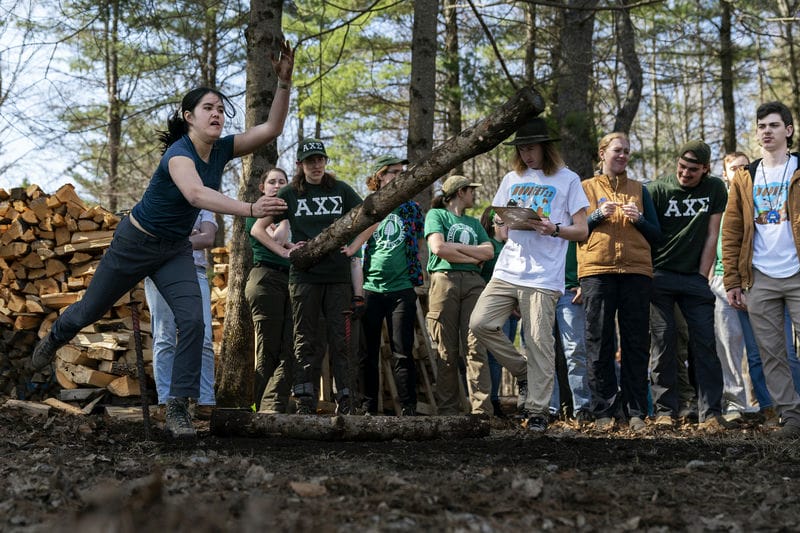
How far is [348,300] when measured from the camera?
731cm

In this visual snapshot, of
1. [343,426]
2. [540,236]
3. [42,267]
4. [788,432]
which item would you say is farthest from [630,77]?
[343,426]

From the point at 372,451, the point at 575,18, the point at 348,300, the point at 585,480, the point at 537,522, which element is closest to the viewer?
the point at 537,522

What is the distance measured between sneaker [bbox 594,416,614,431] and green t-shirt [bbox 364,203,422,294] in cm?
207

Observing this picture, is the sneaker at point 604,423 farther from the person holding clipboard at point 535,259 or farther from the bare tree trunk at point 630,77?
the bare tree trunk at point 630,77

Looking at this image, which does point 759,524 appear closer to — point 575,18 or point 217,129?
point 217,129

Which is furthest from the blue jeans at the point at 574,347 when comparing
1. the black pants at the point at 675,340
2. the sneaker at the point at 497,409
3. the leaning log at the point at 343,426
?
the leaning log at the point at 343,426

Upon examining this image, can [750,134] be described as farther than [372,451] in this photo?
Yes

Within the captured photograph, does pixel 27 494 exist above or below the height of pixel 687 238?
below

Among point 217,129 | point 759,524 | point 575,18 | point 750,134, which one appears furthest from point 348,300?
point 750,134

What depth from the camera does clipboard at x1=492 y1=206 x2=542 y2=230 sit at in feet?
21.6

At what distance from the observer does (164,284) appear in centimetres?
602

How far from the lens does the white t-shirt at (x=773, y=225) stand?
6699 millimetres

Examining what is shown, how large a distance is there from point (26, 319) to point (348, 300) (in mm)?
4062

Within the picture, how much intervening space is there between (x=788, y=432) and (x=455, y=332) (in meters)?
3.01
